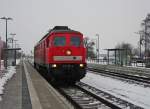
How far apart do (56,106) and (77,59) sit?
9.33 meters

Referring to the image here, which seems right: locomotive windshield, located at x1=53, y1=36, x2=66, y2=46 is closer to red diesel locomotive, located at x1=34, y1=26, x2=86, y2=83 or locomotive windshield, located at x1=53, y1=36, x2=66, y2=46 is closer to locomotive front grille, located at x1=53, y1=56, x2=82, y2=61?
red diesel locomotive, located at x1=34, y1=26, x2=86, y2=83

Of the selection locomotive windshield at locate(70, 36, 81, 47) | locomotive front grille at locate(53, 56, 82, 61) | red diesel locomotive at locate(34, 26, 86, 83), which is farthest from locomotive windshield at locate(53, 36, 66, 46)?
locomotive front grille at locate(53, 56, 82, 61)

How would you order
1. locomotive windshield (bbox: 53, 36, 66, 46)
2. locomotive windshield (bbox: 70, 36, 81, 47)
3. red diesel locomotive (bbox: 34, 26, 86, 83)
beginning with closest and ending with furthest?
1. red diesel locomotive (bbox: 34, 26, 86, 83)
2. locomotive windshield (bbox: 53, 36, 66, 46)
3. locomotive windshield (bbox: 70, 36, 81, 47)

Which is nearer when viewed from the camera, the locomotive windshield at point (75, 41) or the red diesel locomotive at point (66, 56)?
the red diesel locomotive at point (66, 56)

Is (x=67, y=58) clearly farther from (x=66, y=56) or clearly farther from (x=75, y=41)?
(x=75, y=41)

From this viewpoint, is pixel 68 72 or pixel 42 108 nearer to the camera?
pixel 42 108

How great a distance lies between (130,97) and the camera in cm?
1578

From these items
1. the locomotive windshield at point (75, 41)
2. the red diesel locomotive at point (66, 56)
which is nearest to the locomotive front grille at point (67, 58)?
the red diesel locomotive at point (66, 56)

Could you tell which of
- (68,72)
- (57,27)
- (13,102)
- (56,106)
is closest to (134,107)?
(56,106)

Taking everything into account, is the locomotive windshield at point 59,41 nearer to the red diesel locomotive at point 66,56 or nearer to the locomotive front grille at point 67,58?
the red diesel locomotive at point 66,56

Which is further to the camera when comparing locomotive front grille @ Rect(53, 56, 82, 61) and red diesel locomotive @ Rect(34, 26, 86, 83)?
locomotive front grille @ Rect(53, 56, 82, 61)

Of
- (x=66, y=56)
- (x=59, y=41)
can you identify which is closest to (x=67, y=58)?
(x=66, y=56)

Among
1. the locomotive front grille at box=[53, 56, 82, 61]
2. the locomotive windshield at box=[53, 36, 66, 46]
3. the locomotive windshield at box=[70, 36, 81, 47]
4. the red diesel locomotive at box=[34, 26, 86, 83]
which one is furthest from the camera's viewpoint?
the locomotive windshield at box=[70, 36, 81, 47]

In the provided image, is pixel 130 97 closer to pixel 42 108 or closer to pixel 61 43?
pixel 42 108
